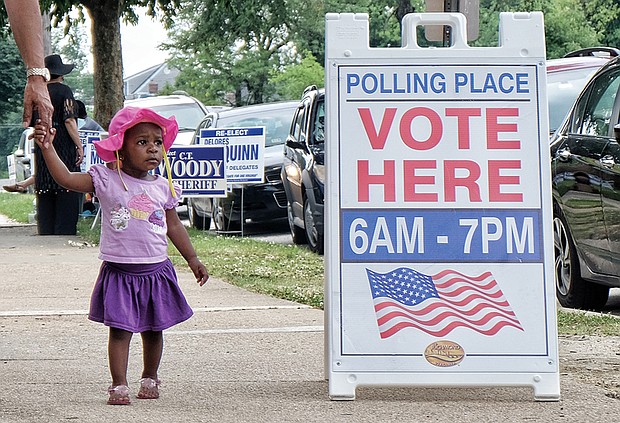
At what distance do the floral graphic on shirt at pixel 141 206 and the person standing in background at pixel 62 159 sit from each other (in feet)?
28.8

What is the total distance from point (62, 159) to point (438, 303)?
9775 mm

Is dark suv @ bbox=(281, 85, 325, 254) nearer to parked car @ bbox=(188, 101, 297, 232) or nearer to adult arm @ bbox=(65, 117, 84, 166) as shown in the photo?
parked car @ bbox=(188, 101, 297, 232)

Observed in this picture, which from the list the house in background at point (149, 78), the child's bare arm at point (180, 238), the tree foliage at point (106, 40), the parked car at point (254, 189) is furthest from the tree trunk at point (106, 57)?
the house in background at point (149, 78)

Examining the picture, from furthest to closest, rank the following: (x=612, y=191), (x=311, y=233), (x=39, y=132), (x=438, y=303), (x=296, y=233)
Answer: (x=296, y=233) < (x=311, y=233) < (x=612, y=191) < (x=438, y=303) < (x=39, y=132)

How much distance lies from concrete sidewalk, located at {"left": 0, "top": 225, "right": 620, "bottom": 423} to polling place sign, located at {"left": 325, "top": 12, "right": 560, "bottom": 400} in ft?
0.61

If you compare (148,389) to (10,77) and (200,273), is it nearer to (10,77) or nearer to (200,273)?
(200,273)

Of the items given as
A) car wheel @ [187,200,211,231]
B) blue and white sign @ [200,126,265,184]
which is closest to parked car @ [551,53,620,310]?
blue and white sign @ [200,126,265,184]

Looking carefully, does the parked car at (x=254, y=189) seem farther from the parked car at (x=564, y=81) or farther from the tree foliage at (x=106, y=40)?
the parked car at (x=564, y=81)

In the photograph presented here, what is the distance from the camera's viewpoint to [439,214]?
18.2ft

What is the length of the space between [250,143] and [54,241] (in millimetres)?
2777

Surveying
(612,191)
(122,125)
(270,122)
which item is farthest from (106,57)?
(122,125)

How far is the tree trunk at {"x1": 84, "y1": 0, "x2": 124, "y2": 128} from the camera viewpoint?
1892 cm

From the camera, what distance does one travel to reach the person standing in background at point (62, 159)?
14.7 m

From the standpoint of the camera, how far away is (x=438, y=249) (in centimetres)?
553
